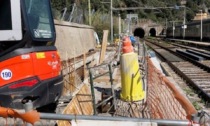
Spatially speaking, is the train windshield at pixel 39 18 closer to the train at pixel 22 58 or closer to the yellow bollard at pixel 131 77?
the train at pixel 22 58

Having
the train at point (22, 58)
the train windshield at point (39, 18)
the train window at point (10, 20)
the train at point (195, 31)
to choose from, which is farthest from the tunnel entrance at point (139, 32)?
the train window at point (10, 20)

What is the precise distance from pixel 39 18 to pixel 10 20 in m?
0.82

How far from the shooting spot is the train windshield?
6543mm

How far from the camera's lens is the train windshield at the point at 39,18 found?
6.54 meters

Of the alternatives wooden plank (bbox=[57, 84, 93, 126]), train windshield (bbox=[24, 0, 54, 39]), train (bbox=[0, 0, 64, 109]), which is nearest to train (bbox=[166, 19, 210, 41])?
wooden plank (bbox=[57, 84, 93, 126])

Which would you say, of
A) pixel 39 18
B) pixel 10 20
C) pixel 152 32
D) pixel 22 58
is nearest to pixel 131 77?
pixel 39 18

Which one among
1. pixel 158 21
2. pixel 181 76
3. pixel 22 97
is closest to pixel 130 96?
pixel 22 97

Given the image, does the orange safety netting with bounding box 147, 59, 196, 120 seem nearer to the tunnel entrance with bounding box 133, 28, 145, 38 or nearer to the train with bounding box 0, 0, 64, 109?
the train with bounding box 0, 0, 64, 109

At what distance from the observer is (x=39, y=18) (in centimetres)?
696

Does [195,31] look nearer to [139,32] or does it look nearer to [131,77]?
[131,77]

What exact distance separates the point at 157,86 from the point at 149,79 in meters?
1.25

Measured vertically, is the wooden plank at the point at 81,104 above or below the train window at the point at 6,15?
below

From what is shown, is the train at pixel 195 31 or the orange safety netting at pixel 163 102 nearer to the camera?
the orange safety netting at pixel 163 102

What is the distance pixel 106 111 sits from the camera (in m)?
8.55
